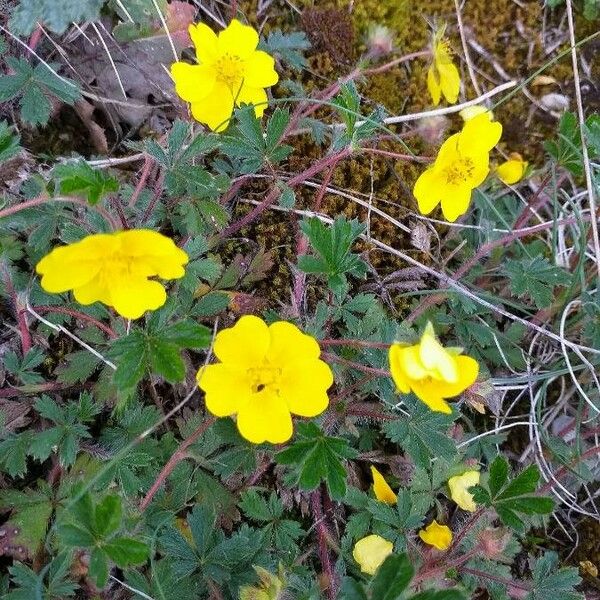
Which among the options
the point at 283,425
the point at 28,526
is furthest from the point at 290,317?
the point at 28,526

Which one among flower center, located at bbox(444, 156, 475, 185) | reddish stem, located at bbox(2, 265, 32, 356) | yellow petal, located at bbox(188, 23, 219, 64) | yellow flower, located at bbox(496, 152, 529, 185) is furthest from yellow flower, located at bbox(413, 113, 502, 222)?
reddish stem, located at bbox(2, 265, 32, 356)

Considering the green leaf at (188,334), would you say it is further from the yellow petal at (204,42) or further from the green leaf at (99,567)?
the yellow petal at (204,42)

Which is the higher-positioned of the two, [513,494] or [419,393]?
[419,393]

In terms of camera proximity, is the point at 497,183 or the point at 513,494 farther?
the point at 497,183

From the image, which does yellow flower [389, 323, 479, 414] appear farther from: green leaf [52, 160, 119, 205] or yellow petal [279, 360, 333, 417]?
green leaf [52, 160, 119, 205]

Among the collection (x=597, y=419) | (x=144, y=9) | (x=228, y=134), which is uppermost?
(x=144, y=9)

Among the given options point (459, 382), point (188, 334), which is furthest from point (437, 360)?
point (188, 334)

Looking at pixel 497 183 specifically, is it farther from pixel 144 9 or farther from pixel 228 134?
pixel 144 9
